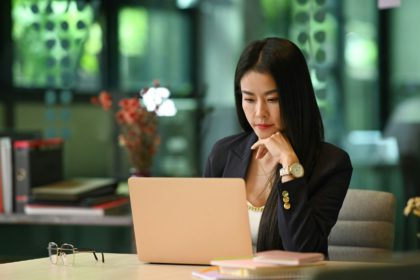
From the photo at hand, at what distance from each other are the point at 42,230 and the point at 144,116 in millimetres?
1255

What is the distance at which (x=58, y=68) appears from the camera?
503 centimetres

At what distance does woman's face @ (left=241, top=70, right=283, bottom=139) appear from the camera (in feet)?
8.98

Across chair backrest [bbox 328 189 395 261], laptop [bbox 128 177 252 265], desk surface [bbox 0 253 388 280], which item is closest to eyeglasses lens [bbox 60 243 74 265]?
desk surface [bbox 0 253 388 280]

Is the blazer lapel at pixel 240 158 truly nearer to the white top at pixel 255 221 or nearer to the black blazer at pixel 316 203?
the white top at pixel 255 221

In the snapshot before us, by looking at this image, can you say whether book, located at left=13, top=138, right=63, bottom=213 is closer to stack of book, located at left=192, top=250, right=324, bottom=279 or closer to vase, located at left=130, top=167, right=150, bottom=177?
vase, located at left=130, top=167, right=150, bottom=177

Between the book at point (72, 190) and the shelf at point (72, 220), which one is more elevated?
the book at point (72, 190)

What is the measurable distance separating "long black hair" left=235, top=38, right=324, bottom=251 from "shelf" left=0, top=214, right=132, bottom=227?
142 centimetres

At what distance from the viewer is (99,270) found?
237 centimetres

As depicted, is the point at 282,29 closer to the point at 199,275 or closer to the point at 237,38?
the point at 237,38

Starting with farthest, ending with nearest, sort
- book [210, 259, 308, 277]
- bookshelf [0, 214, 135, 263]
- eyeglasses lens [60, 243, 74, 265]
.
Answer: bookshelf [0, 214, 135, 263]
eyeglasses lens [60, 243, 74, 265]
book [210, 259, 308, 277]

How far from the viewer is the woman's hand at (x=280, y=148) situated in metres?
2.64

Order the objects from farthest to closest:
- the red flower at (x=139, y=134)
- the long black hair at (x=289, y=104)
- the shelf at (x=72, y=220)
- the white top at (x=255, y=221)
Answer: the red flower at (x=139, y=134) < the shelf at (x=72, y=220) < the white top at (x=255, y=221) < the long black hair at (x=289, y=104)

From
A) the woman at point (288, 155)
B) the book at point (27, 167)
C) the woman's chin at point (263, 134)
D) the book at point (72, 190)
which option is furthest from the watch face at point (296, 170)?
the book at point (27, 167)

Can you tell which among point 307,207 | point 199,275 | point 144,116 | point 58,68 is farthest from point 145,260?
point 58,68
